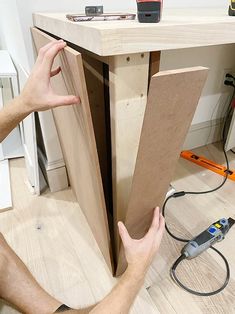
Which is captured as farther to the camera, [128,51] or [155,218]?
[155,218]

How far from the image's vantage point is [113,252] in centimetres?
75

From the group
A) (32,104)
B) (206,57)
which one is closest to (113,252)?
(32,104)

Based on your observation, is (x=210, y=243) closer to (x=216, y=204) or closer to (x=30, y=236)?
(x=216, y=204)

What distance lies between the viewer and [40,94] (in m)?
0.54

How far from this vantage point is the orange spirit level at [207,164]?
1.20m

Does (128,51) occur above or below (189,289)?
above

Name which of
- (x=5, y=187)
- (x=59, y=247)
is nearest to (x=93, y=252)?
(x=59, y=247)

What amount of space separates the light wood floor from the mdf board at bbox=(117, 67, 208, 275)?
0.90ft

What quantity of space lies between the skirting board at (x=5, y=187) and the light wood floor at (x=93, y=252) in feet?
0.09

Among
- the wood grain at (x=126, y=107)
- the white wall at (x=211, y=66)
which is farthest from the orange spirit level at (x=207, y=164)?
the wood grain at (x=126, y=107)

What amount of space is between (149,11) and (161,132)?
22cm

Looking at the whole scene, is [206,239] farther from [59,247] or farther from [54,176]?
[54,176]

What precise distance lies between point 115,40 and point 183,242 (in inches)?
28.6

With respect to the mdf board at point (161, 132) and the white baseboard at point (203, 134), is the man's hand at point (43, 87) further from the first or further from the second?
the white baseboard at point (203, 134)
